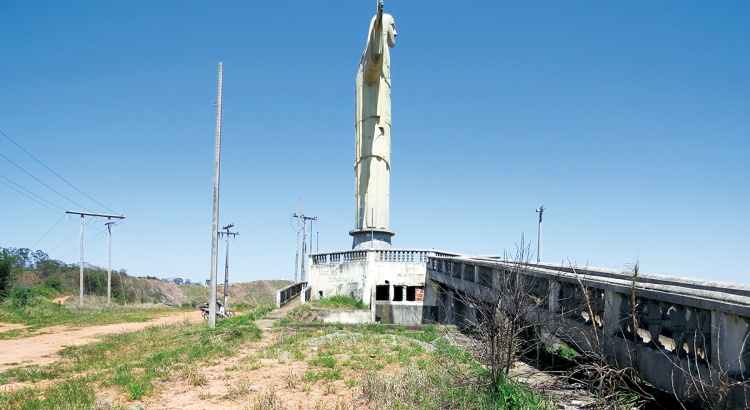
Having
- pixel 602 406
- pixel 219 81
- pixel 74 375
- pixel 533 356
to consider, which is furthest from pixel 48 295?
pixel 602 406

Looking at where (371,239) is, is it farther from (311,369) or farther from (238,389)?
(238,389)

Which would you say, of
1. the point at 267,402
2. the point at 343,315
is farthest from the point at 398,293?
the point at 267,402

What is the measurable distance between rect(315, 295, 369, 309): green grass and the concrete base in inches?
116

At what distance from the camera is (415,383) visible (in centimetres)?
761

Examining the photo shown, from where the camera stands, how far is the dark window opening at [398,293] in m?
23.7

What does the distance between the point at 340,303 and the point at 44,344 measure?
11389 millimetres

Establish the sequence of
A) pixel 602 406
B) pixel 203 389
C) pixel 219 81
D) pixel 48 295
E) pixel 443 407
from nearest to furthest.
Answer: pixel 602 406 < pixel 443 407 < pixel 203 389 < pixel 219 81 < pixel 48 295

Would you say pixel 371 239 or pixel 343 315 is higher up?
pixel 371 239

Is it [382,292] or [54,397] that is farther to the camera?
[382,292]

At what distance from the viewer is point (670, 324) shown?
5.33 metres

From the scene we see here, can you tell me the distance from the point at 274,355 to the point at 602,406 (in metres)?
7.65

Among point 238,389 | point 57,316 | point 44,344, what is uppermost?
point 238,389

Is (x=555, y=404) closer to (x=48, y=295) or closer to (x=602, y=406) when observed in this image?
(x=602, y=406)

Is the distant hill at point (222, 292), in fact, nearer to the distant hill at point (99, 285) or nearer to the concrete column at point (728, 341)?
the distant hill at point (99, 285)
